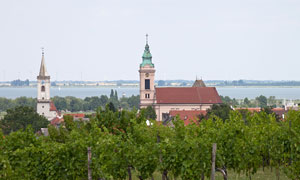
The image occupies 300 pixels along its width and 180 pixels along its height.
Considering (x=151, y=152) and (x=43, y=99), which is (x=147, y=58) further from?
(x=151, y=152)

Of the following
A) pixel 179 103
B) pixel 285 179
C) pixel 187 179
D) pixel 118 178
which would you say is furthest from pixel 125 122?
pixel 179 103

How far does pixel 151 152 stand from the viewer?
22.6m

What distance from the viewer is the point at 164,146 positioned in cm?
2248

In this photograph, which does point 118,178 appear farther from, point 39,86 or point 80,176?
point 39,86

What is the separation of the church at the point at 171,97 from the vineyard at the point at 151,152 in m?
72.8

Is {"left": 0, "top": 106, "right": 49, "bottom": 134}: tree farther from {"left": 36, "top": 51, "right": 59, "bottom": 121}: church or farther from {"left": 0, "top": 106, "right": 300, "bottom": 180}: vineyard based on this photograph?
{"left": 0, "top": 106, "right": 300, "bottom": 180}: vineyard

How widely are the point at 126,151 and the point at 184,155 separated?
2289 millimetres

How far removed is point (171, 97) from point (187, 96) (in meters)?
2.78

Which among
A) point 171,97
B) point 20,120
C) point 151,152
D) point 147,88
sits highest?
point 147,88

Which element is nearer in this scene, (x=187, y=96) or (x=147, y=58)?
(x=187, y=96)

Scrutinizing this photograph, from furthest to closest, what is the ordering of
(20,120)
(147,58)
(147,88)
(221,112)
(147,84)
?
(147,58) < (147,84) < (147,88) < (20,120) < (221,112)

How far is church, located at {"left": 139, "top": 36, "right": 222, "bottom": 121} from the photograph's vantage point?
99312 mm

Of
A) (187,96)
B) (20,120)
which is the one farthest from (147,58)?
(20,120)

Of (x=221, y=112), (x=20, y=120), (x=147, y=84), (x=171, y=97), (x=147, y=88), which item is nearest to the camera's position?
(x=221, y=112)
